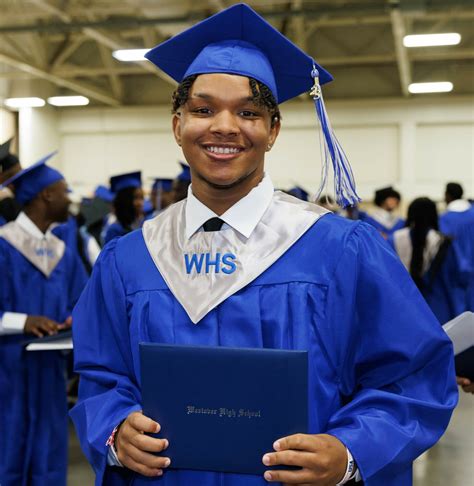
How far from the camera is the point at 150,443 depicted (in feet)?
4.99

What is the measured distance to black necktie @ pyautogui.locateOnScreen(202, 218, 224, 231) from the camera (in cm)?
173

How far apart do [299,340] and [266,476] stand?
28cm

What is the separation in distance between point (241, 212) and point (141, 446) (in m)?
0.54

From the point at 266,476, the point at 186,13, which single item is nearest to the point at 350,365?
the point at 266,476

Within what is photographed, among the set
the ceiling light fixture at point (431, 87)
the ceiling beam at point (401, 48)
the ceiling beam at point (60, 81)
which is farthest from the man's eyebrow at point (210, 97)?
the ceiling light fixture at point (431, 87)

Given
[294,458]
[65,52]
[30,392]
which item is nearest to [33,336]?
[30,392]

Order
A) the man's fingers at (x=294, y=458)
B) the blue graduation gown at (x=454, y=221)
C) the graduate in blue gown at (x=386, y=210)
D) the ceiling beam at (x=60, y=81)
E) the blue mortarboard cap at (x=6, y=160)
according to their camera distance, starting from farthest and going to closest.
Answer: the ceiling beam at (x=60, y=81) < the graduate in blue gown at (x=386, y=210) < the blue graduation gown at (x=454, y=221) < the blue mortarboard cap at (x=6, y=160) < the man's fingers at (x=294, y=458)

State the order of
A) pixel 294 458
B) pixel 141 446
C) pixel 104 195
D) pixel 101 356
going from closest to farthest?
1. pixel 294 458
2. pixel 141 446
3. pixel 101 356
4. pixel 104 195

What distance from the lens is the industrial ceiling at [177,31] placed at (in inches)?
451

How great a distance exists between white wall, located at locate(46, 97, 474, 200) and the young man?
49.2 feet

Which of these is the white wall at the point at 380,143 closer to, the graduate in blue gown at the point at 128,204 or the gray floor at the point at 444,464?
the graduate in blue gown at the point at 128,204

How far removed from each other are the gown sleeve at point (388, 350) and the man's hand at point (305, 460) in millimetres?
98

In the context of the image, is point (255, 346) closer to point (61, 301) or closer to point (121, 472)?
point (121, 472)

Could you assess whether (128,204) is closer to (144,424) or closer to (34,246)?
(34,246)
